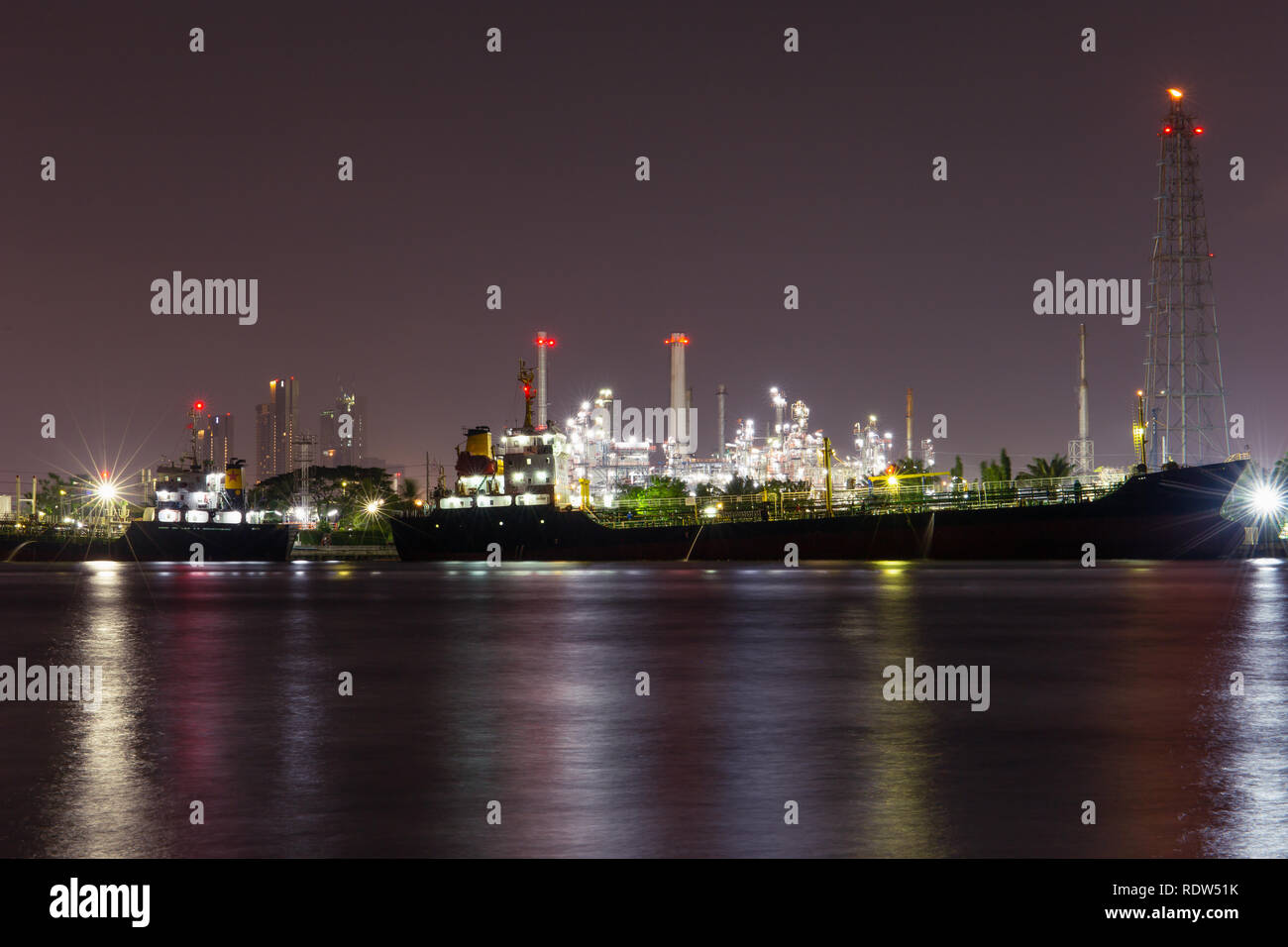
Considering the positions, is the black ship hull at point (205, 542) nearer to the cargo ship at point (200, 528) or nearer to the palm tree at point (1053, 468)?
the cargo ship at point (200, 528)

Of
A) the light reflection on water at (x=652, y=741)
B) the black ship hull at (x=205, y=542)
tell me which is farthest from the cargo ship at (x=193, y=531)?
the light reflection on water at (x=652, y=741)

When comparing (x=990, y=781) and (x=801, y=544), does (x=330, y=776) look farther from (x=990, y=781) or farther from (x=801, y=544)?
(x=801, y=544)

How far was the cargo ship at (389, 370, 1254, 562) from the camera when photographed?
6238 centimetres

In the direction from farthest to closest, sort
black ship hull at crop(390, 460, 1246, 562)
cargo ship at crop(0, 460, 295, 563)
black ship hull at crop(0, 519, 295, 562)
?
cargo ship at crop(0, 460, 295, 563), black ship hull at crop(0, 519, 295, 562), black ship hull at crop(390, 460, 1246, 562)

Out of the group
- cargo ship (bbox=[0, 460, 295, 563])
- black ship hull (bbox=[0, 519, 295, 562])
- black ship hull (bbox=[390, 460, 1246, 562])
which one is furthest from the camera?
cargo ship (bbox=[0, 460, 295, 563])

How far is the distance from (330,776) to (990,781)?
207 inches

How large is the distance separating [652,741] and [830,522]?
59559 mm

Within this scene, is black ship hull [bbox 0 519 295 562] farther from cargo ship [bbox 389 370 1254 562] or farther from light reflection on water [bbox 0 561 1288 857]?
light reflection on water [bbox 0 561 1288 857]

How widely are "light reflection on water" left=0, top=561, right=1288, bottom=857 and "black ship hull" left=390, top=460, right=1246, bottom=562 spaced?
4019 centimetres

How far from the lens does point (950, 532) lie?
218 feet

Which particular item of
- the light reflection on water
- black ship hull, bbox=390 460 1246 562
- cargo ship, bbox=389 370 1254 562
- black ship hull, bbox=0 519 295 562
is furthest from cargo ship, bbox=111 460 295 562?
the light reflection on water

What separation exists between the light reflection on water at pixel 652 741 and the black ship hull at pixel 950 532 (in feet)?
132
